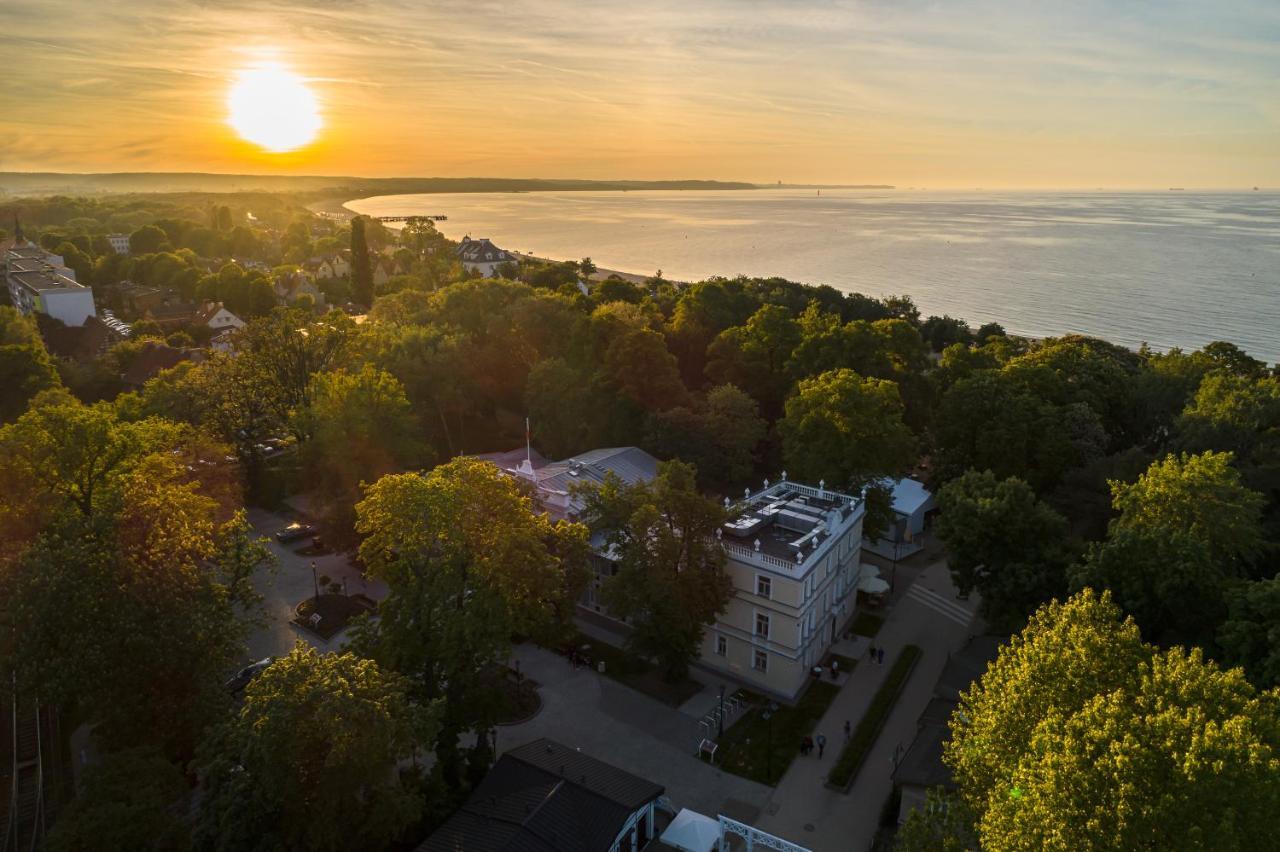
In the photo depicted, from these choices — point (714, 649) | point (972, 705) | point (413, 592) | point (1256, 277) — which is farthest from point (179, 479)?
point (1256, 277)

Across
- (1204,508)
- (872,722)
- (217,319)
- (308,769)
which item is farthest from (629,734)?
(217,319)

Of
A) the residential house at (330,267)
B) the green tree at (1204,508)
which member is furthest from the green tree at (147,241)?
the green tree at (1204,508)

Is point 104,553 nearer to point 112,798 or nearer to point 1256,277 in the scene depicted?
point 112,798

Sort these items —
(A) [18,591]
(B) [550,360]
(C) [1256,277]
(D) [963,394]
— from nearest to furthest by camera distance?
(A) [18,591] < (D) [963,394] < (B) [550,360] < (C) [1256,277]

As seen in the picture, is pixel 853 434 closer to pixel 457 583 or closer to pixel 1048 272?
pixel 457 583

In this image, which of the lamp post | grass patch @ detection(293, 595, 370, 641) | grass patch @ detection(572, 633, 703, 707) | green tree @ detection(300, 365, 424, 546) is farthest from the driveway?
the lamp post

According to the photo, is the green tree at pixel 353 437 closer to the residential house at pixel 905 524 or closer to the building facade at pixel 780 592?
the building facade at pixel 780 592
